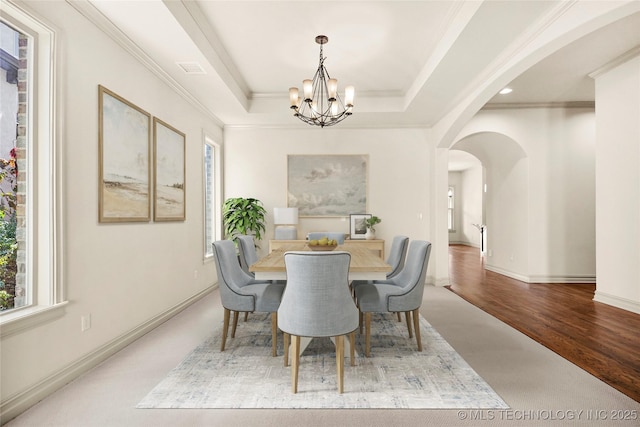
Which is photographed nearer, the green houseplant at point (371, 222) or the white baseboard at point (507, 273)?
the green houseplant at point (371, 222)

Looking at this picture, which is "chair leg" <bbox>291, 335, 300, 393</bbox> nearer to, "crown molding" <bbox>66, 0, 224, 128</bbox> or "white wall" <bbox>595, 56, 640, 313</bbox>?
"crown molding" <bbox>66, 0, 224, 128</bbox>

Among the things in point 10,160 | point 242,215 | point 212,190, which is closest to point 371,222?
point 242,215

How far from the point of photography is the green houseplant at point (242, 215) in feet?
17.4

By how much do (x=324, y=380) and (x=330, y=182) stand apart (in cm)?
389

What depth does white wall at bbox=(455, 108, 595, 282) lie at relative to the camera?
5.57 m

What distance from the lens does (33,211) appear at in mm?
2113

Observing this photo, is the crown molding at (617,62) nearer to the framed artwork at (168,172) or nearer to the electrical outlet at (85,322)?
the framed artwork at (168,172)

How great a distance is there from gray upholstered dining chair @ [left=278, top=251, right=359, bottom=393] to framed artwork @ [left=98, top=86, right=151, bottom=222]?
1682mm

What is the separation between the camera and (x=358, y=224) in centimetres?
565

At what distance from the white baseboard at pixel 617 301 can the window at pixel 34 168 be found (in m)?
5.53

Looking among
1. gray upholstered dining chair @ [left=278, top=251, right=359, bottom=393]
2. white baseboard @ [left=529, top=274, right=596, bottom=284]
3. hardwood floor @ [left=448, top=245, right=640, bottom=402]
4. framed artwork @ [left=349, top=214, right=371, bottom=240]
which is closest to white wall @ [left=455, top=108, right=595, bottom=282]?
white baseboard @ [left=529, top=274, right=596, bottom=284]

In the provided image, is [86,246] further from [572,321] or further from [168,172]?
[572,321]

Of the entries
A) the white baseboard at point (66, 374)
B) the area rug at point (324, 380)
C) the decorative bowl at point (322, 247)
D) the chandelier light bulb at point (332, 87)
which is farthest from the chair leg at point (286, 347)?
the chandelier light bulb at point (332, 87)

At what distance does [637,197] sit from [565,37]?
98.6 inches
